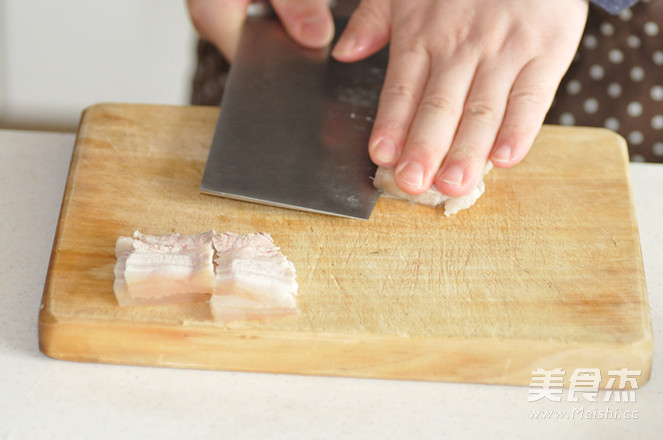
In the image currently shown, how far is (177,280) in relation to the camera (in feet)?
3.03

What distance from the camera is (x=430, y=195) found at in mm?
1121

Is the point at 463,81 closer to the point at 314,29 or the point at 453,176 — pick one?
the point at 453,176

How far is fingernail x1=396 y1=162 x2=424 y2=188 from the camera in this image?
1.10 meters

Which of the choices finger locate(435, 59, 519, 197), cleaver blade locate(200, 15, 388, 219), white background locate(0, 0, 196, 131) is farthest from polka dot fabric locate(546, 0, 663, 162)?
white background locate(0, 0, 196, 131)

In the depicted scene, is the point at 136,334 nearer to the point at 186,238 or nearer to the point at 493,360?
the point at 186,238

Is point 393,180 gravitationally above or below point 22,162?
above

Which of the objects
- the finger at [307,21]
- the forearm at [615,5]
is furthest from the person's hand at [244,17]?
the forearm at [615,5]

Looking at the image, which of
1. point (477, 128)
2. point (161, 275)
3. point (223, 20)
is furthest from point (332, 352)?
point (223, 20)

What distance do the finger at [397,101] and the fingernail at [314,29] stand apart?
15 centimetres

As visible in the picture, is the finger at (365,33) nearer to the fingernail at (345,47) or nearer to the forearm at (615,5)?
the fingernail at (345,47)

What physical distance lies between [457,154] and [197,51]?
2.74 ft

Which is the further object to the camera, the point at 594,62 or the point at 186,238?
the point at 594,62

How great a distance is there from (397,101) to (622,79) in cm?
54

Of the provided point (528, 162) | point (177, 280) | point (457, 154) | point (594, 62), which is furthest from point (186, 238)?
point (594, 62)
